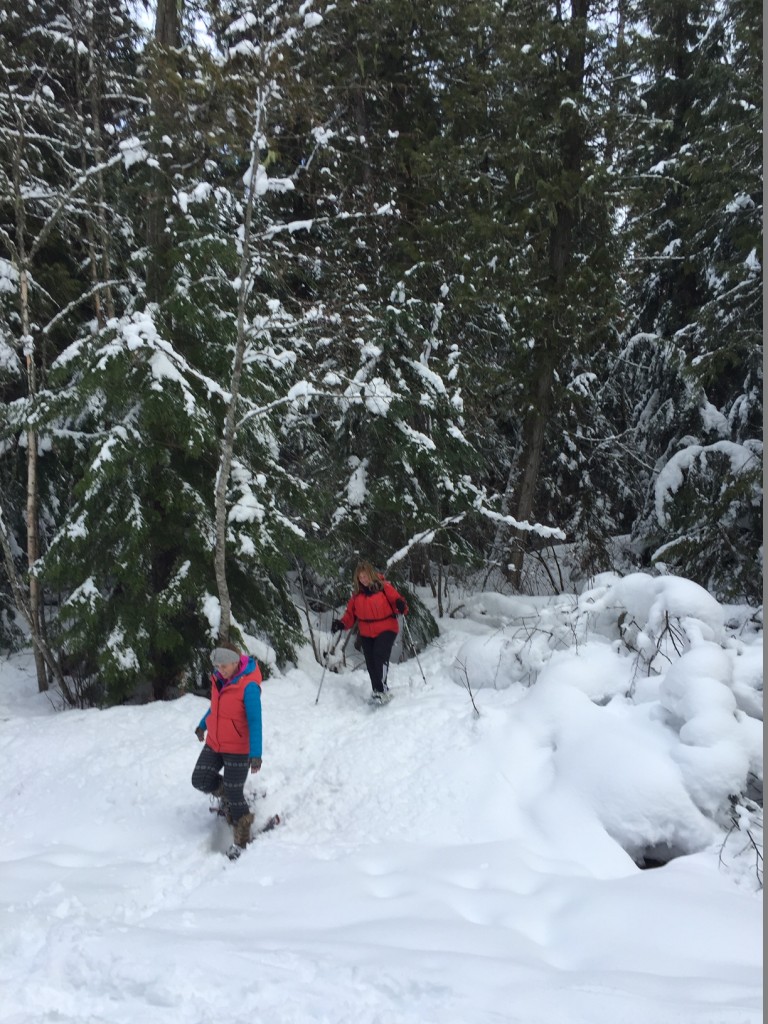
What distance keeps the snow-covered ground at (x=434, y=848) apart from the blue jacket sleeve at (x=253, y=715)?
0.82m

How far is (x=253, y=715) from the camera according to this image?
557cm

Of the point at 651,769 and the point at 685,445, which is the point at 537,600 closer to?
the point at 685,445

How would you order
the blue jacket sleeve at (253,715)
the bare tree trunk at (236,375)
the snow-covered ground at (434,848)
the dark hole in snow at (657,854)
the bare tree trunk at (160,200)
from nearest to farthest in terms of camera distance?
the snow-covered ground at (434,848) < the dark hole in snow at (657,854) < the blue jacket sleeve at (253,715) < the bare tree trunk at (236,375) < the bare tree trunk at (160,200)

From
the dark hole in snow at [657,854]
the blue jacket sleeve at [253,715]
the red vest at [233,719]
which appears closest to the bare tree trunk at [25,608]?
the red vest at [233,719]

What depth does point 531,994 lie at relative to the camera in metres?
3.33

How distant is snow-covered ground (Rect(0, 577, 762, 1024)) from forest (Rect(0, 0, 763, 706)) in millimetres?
1591

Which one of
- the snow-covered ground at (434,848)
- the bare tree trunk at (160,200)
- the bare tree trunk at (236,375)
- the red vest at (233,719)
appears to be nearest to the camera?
the snow-covered ground at (434,848)

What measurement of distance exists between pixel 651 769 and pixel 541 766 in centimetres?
102

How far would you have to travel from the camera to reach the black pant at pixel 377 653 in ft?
27.3

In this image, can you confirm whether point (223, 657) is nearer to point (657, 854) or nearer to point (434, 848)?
point (434, 848)

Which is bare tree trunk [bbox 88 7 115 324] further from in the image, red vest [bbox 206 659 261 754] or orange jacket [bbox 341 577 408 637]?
red vest [bbox 206 659 261 754]

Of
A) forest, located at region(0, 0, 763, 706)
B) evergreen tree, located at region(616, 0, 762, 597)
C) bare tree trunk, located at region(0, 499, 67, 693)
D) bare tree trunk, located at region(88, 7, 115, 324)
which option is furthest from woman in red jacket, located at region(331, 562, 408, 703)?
bare tree trunk, located at region(88, 7, 115, 324)

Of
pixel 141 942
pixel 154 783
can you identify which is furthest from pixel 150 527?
pixel 141 942

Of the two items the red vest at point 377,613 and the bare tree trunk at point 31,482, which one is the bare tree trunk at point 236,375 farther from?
the bare tree trunk at point 31,482
